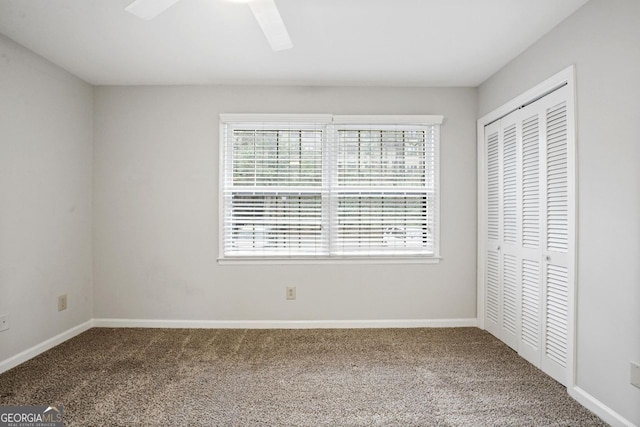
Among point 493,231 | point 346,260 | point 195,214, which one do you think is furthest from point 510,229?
point 195,214

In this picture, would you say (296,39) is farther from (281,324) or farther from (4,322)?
(4,322)

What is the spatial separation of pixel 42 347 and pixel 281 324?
199 centimetres

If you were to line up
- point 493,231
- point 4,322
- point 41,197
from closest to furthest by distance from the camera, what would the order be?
point 4,322 < point 41,197 < point 493,231

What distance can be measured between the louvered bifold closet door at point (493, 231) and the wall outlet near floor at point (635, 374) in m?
1.33

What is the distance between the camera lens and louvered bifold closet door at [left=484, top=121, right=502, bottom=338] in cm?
317

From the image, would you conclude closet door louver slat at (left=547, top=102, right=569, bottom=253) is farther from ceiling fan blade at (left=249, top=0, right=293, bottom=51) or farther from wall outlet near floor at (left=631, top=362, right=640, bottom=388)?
ceiling fan blade at (left=249, top=0, right=293, bottom=51)

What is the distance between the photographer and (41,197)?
9.48ft

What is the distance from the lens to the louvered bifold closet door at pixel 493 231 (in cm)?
317

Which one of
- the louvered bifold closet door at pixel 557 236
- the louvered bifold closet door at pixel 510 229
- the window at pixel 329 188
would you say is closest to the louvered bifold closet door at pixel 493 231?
the louvered bifold closet door at pixel 510 229

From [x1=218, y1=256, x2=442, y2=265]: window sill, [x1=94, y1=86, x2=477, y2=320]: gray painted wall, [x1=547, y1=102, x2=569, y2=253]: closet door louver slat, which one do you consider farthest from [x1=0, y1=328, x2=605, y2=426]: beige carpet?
[x1=547, y1=102, x2=569, y2=253]: closet door louver slat

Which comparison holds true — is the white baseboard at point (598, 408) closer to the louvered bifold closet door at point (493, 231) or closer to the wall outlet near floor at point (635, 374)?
the wall outlet near floor at point (635, 374)

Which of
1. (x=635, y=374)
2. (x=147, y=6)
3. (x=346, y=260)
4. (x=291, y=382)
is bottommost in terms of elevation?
(x=291, y=382)

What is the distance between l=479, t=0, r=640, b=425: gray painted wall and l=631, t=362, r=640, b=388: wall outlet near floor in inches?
1.2

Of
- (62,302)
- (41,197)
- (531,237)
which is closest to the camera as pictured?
(531,237)
